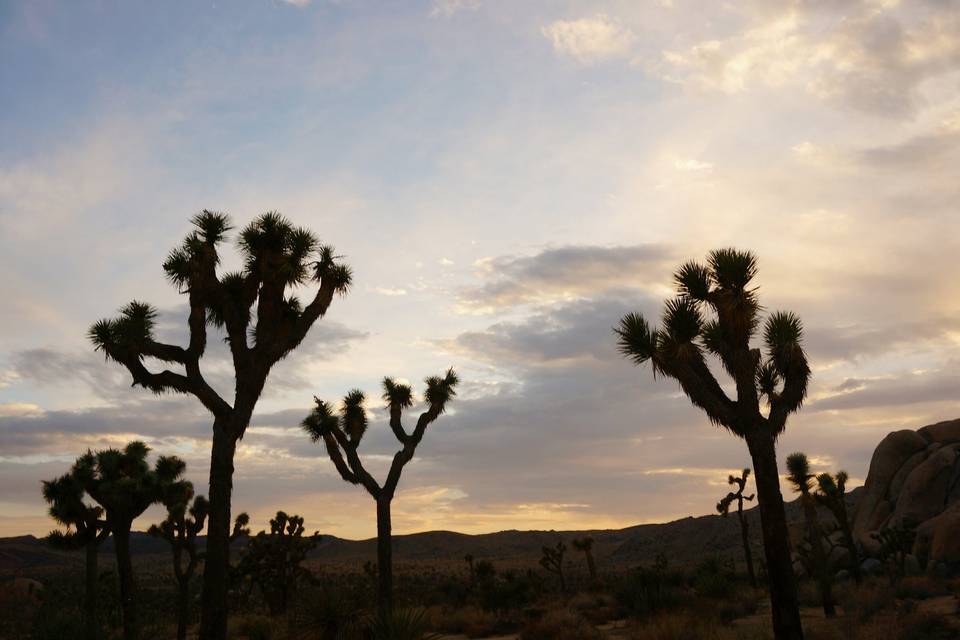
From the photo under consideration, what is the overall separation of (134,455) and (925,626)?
2162 centimetres

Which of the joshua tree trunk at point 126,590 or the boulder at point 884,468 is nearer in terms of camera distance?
the joshua tree trunk at point 126,590

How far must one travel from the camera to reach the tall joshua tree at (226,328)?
51.3 ft

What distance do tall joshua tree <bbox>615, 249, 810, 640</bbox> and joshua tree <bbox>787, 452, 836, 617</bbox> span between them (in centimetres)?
679

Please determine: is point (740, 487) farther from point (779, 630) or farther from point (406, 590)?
point (779, 630)

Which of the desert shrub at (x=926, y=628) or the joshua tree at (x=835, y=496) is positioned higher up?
the joshua tree at (x=835, y=496)

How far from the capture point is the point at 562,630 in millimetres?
19016

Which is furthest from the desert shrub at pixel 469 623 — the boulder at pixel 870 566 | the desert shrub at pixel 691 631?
the boulder at pixel 870 566

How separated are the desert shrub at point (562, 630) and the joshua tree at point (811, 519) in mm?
6586

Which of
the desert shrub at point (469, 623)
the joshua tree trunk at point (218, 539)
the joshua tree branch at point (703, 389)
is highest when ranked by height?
the joshua tree branch at point (703, 389)

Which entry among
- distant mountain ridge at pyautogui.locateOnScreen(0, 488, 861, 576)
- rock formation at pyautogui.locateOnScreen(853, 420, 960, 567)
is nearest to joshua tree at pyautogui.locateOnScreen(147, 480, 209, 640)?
rock formation at pyautogui.locateOnScreen(853, 420, 960, 567)

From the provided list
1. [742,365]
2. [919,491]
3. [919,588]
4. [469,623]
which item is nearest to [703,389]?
[742,365]

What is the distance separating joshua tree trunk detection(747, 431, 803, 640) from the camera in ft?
47.2

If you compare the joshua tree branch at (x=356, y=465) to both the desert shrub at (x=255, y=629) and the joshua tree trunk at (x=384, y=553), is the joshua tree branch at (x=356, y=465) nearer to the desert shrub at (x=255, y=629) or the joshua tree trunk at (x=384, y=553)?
the joshua tree trunk at (x=384, y=553)

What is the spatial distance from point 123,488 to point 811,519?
2044 centimetres
